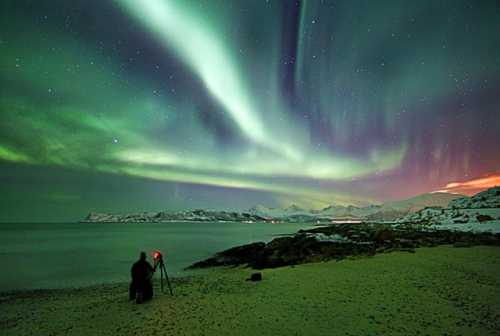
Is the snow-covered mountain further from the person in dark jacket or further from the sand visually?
the person in dark jacket

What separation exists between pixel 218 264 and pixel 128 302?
18540mm

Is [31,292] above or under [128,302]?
under

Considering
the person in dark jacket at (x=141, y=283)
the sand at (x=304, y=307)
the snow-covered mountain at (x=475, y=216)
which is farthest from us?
the snow-covered mountain at (x=475, y=216)

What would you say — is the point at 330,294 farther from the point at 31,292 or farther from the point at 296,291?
the point at 31,292

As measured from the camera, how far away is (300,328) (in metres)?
9.77

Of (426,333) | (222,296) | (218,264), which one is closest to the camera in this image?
(426,333)

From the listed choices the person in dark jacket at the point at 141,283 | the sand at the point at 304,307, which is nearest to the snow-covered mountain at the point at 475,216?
the sand at the point at 304,307

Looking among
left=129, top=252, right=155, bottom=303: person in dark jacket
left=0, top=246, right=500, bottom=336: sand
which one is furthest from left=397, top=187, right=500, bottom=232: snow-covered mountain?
left=129, top=252, right=155, bottom=303: person in dark jacket

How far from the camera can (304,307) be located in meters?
12.0

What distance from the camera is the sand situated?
9.76 m

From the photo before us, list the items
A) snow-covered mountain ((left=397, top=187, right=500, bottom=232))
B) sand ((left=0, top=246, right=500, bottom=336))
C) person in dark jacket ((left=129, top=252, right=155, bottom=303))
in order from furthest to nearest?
1. snow-covered mountain ((left=397, top=187, right=500, bottom=232))
2. person in dark jacket ((left=129, top=252, right=155, bottom=303))
3. sand ((left=0, top=246, right=500, bottom=336))

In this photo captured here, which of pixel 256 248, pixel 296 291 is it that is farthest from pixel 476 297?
pixel 256 248

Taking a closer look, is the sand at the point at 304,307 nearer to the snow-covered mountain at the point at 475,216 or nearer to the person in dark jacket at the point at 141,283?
the person in dark jacket at the point at 141,283

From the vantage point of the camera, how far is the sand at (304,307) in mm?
9758
